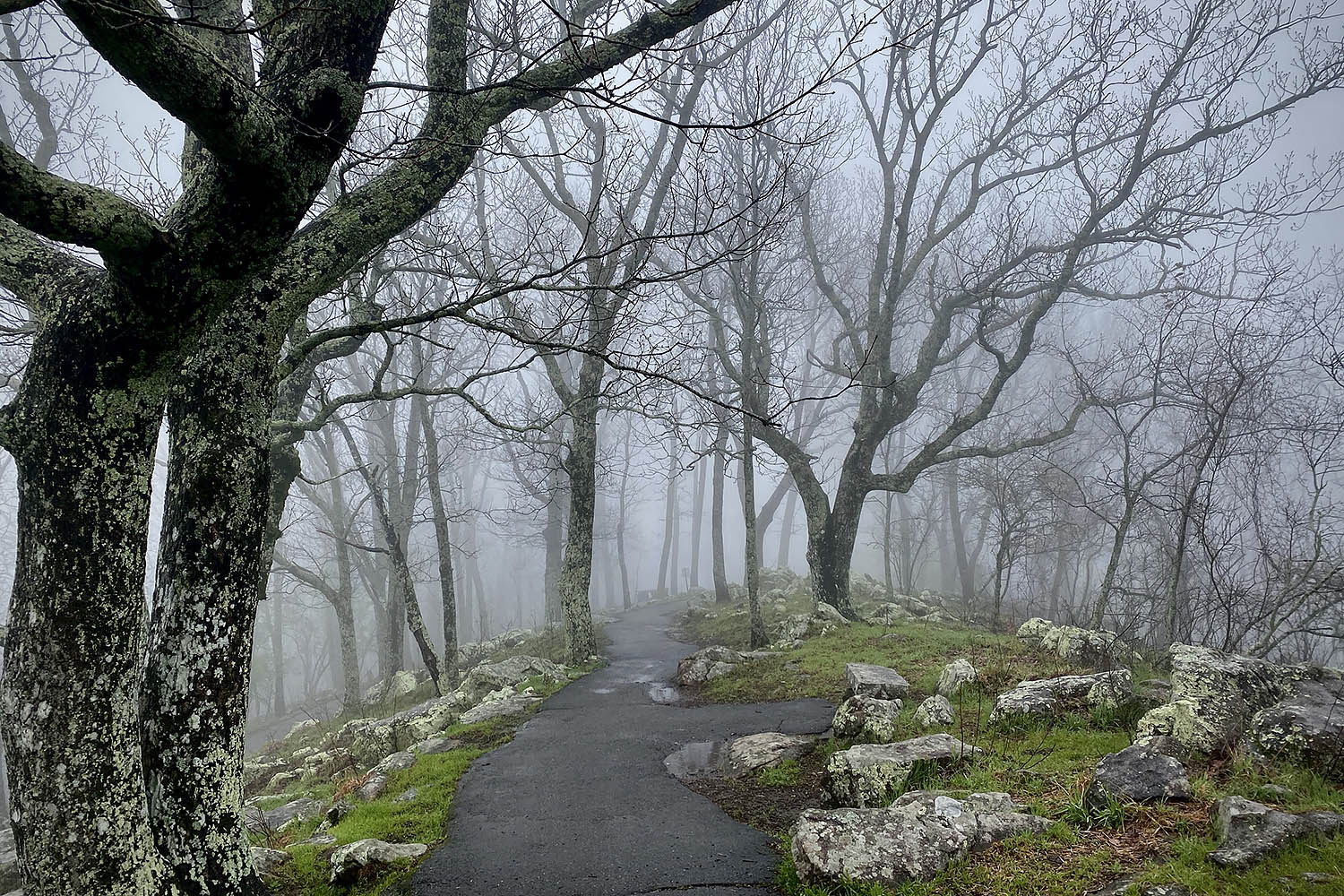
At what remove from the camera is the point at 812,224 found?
54.7 feet

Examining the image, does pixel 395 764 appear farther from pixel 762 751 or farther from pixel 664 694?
pixel 664 694

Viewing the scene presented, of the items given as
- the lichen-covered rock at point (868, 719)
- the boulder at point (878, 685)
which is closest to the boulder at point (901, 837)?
the lichen-covered rock at point (868, 719)

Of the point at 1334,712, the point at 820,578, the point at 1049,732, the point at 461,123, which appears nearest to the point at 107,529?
the point at 461,123

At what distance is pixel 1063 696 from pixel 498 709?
7278 millimetres

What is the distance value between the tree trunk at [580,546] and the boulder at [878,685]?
6391 mm

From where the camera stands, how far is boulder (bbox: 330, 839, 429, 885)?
4.36 m

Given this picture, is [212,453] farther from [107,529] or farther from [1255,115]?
[1255,115]

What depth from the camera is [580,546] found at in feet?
41.9

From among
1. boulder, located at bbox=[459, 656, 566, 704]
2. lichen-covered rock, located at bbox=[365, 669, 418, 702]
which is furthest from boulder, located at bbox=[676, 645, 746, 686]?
lichen-covered rock, located at bbox=[365, 669, 418, 702]

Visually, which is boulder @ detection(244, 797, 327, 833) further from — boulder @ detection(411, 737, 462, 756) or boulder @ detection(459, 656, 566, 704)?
boulder @ detection(459, 656, 566, 704)

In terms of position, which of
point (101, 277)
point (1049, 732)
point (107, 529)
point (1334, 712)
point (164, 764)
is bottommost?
point (1049, 732)

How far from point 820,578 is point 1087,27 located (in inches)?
492

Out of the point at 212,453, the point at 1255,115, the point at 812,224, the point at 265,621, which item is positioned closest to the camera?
the point at 212,453

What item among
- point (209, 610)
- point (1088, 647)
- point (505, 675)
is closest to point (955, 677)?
point (1088, 647)
